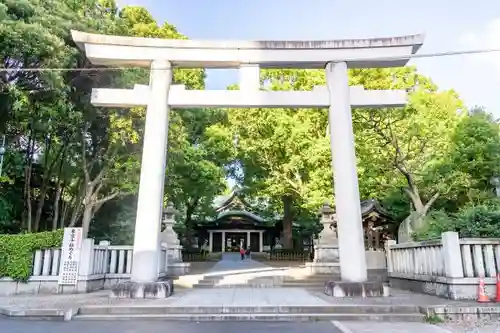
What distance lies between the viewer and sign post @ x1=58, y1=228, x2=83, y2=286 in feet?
27.7

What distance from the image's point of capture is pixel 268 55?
8.32 m

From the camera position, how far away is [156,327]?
17.4ft

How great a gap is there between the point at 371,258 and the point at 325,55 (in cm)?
837

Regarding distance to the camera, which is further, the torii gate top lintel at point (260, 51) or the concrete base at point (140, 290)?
the torii gate top lintel at point (260, 51)

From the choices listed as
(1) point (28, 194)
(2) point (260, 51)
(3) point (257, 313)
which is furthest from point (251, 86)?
(1) point (28, 194)

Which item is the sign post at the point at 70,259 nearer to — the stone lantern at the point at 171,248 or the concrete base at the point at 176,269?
the stone lantern at the point at 171,248

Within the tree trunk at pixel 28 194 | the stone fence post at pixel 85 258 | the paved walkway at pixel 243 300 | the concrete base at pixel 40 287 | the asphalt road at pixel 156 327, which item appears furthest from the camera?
the tree trunk at pixel 28 194

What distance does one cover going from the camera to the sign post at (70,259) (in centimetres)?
843

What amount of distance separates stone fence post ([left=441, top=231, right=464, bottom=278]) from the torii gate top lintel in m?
4.19

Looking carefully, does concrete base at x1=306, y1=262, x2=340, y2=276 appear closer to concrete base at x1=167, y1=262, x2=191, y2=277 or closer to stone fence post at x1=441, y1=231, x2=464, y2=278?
concrete base at x1=167, y1=262, x2=191, y2=277

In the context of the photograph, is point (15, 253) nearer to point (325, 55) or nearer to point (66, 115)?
point (66, 115)

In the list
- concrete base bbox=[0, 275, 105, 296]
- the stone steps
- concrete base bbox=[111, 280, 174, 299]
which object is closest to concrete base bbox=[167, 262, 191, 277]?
concrete base bbox=[0, 275, 105, 296]

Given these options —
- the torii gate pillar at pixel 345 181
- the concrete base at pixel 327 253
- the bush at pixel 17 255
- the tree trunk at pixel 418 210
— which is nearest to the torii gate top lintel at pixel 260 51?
the torii gate pillar at pixel 345 181

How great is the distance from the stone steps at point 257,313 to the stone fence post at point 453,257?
5.31 feet
